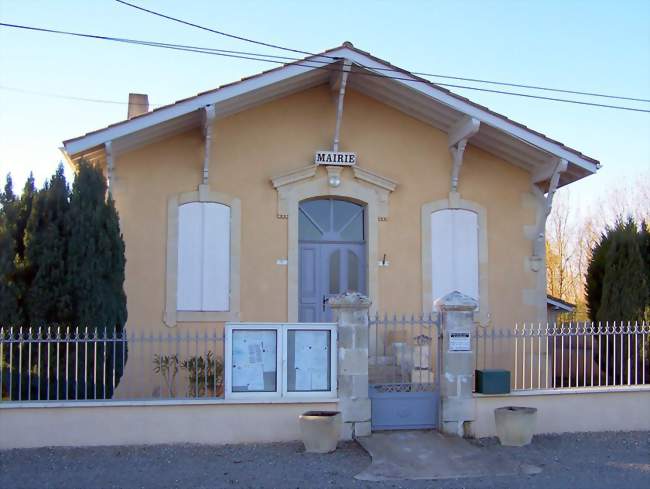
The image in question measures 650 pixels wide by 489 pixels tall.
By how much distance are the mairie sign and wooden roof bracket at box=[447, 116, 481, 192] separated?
1732 mm

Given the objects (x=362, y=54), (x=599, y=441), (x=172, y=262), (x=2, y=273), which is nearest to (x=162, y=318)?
(x=172, y=262)

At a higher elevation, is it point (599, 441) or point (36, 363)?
point (36, 363)

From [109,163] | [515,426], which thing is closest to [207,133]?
[109,163]

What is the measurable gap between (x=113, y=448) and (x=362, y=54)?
261 inches

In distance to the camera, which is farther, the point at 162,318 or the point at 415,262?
the point at 415,262

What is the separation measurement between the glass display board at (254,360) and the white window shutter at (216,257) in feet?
9.10

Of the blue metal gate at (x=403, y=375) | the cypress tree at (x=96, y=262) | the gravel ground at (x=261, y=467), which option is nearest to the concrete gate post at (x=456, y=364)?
the blue metal gate at (x=403, y=375)

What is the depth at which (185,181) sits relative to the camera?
39.8ft

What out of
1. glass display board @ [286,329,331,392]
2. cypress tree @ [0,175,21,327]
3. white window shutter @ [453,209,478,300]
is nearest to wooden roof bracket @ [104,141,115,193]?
cypress tree @ [0,175,21,327]

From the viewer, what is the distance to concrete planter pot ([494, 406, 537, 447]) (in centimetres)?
924

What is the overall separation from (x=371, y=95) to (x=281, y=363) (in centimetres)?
547

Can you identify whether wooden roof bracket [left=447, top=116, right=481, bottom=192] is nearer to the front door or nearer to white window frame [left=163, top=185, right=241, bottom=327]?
the front door

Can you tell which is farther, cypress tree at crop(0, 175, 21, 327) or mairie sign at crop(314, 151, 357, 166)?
mairie sign at crop(314, 151, 357, 166)

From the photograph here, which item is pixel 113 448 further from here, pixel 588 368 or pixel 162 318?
pixel 588 368
